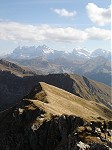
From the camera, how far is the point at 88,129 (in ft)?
263

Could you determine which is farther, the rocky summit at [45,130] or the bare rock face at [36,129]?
the bare rock face at [36,129]

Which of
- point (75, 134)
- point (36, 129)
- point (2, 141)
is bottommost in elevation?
point (2, 141)

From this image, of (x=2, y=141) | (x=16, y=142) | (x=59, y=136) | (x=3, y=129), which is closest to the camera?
(x=59, y=136)

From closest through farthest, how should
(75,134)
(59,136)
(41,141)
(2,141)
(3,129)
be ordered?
(75,134)
(59,136)
(41,141)
(2,141)
(3,129)

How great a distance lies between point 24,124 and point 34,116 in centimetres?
573

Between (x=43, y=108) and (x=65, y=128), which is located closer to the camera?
(x=65, y=128)

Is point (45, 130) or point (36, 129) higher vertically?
point (45, 130)

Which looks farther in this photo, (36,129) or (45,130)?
(36,129)

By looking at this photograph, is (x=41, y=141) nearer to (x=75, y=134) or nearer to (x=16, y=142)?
(x=16, y=142)

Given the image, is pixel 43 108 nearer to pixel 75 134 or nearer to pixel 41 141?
pixel 41 141

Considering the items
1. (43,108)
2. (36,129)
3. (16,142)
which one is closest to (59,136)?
(36,129)

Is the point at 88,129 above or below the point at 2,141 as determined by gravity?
above

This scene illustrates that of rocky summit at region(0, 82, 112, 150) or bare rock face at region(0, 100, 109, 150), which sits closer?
rocky summit at region(0, 82, 112, 150)

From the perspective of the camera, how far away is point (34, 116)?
5325 inches
